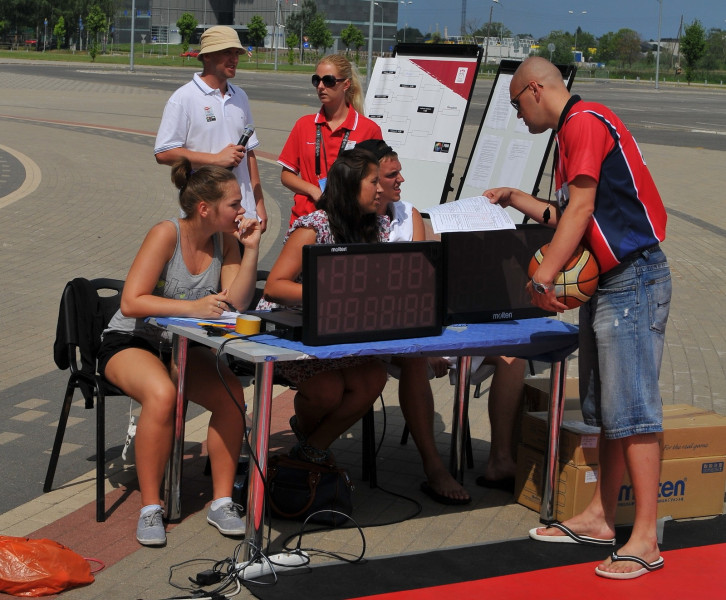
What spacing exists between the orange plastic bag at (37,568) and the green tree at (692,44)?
7845 centimetres

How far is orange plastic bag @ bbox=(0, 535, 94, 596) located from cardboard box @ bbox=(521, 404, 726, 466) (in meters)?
2.11

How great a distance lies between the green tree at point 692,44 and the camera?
76938 millimetres

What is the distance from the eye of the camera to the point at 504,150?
22.9ft

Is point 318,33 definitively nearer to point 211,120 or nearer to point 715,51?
point 715,51

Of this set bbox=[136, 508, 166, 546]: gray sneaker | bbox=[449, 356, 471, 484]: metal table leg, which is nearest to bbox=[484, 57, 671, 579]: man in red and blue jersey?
bbox=[449, 356, 471, 484]: metal table leg

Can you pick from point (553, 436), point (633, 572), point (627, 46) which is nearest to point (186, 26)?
point (627, 46)

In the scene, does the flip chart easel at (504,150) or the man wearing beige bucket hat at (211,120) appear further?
the flip chart easel at (504,150)

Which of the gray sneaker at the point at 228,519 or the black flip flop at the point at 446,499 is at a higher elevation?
the gray sneaker at the point at 228,519

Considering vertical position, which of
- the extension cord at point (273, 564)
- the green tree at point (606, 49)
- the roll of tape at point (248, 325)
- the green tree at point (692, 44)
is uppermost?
the green tree at point (606, 49)

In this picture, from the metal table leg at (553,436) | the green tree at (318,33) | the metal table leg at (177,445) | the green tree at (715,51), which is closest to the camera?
the metal table leg at (177,445)

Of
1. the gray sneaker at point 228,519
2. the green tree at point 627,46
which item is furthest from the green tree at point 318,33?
the gray sneaker at point 228,519

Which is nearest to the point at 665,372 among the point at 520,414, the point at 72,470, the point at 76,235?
the point at 520,414

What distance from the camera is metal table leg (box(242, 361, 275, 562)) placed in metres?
3.91

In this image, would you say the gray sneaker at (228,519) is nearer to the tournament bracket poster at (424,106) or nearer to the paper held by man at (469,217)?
the paper held by man at (469,217)
